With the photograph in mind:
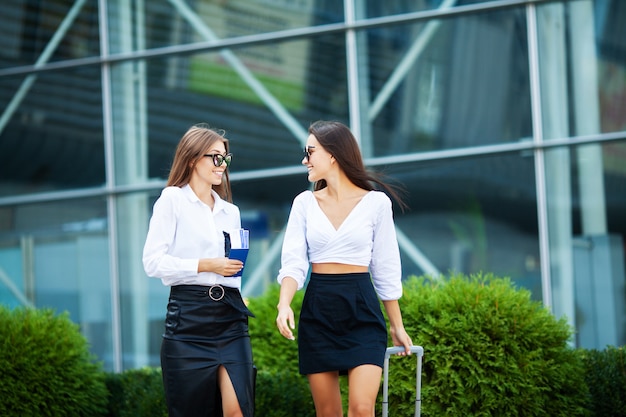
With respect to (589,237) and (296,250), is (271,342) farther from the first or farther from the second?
(589,237)

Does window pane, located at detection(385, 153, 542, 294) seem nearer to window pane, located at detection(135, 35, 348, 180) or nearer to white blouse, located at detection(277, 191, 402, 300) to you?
→ window pane, located at detection(135, 35, 348, 180)

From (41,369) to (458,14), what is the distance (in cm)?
535

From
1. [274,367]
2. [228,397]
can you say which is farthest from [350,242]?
[274,367]

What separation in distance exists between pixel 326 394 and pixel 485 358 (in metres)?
1.79

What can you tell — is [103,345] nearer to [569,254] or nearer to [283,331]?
[569,254]

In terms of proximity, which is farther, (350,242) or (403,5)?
(403,5)

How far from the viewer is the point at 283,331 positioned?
452 centimetres

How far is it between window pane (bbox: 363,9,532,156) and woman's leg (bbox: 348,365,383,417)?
552 centimetres

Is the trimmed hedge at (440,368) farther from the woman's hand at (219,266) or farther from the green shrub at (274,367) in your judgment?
the woman's hand at (219,266)

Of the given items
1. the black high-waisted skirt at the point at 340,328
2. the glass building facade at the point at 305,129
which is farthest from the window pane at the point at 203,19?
the black high-waisted skirt at the point at 340,328

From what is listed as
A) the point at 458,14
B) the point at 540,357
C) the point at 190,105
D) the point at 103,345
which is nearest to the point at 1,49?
the point at 190,105

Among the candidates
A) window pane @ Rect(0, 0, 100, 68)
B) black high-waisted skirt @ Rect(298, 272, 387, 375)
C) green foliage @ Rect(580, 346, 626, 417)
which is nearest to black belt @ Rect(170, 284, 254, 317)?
black high-waisted skirt @ Rect(298, 272, 387, 375)

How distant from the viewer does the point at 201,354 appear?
4.60 meters

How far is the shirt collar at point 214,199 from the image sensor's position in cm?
478
